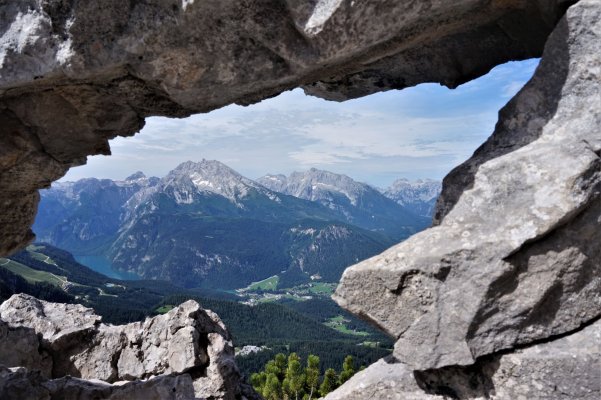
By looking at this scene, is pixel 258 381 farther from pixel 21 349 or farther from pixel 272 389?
pixel 21 349

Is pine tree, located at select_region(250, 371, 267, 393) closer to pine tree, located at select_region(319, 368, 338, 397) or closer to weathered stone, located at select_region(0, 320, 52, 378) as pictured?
pine tree, located at select_region(319, 368, 338, 397)

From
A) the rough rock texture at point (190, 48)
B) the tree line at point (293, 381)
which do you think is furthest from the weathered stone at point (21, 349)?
the tree line at point (293, 381)

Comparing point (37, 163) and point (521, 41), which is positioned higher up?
point (521, 41)

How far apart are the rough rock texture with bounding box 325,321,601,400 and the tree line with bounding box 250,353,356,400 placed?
99.0ft

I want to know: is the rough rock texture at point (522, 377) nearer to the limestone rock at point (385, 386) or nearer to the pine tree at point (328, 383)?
the limestone rock at point (385, 386)

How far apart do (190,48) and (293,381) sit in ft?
113

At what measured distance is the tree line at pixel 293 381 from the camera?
3788 centimetres

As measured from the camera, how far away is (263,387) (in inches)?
1522

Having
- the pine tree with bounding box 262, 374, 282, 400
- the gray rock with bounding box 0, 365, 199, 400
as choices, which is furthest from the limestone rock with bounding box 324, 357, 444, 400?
the pine tree with bounding box 262, 374, 282, 400

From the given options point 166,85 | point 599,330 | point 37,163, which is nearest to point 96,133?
point 37,163

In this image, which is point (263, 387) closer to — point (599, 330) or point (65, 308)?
point (65, 308)

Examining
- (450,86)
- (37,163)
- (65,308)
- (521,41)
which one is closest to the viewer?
(521,41)

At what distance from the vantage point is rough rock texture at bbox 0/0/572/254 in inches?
328

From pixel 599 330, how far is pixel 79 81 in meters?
10.7
